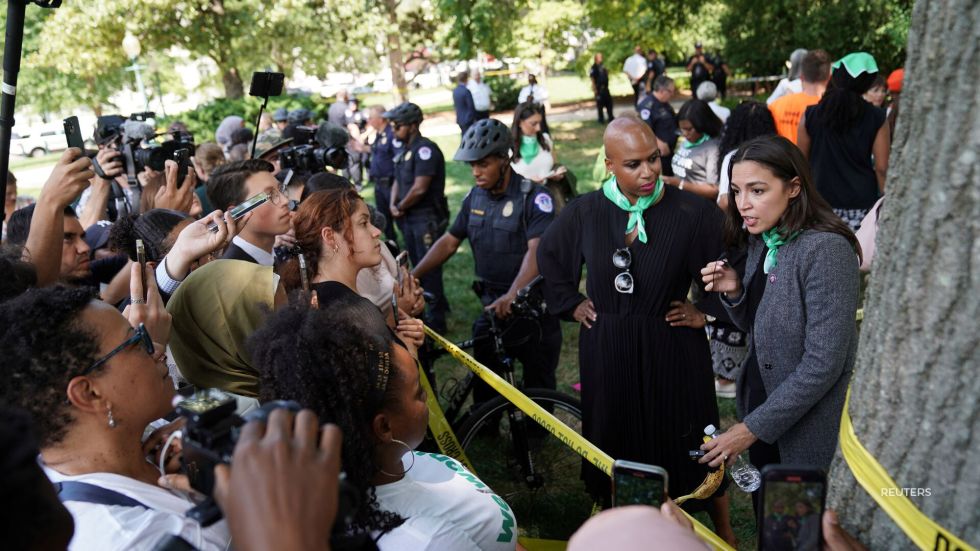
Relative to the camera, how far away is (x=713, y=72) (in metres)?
23.9

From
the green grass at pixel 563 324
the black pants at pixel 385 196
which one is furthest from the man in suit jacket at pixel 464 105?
the black pants at pixel 385 196

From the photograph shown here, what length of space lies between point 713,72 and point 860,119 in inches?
738

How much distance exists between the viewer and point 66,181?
11.1ft

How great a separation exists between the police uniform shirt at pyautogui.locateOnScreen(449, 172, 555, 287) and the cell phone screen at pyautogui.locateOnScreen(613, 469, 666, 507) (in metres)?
3.23

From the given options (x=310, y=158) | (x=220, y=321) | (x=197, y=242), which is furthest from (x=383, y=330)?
(x=310, y=158)

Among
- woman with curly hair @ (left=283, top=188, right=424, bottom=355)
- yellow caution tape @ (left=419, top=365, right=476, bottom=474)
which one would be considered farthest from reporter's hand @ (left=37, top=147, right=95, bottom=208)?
yellow caution tape @ (left=419, top=365, right=476, bottom=474)

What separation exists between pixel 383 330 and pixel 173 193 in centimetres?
228

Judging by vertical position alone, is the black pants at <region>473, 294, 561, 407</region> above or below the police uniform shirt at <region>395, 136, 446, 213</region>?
below

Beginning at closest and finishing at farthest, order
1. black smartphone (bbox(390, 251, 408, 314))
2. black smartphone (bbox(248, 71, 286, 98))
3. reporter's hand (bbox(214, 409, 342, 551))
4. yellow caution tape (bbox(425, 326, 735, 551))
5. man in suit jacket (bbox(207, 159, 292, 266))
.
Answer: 1. reporter's hand (bbox(214, 409, 342, 551))
2. yellow caution tape (bbox(425, 326, 735, 551))
3. man in suit jacket (bbox(207, 159, 292, 266))
4. black smartphone (bbox(390, 251, 408, 314))
5. black smartphone (bbox(248, 71, 286, 98))

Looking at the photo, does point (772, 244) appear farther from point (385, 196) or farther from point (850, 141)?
point (385, 196)

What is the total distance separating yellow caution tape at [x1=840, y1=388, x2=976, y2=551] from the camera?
1.47 m

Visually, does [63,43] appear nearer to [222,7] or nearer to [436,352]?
[222,7]

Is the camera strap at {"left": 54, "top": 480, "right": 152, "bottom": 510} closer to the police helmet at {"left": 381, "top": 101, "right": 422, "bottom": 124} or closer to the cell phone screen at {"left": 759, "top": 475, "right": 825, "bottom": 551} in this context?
the cell phone screen at {"left": 759, "top": 475, "right": 825, "bottom": 551}

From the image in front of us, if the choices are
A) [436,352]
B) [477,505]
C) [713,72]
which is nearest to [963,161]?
[477,505]
